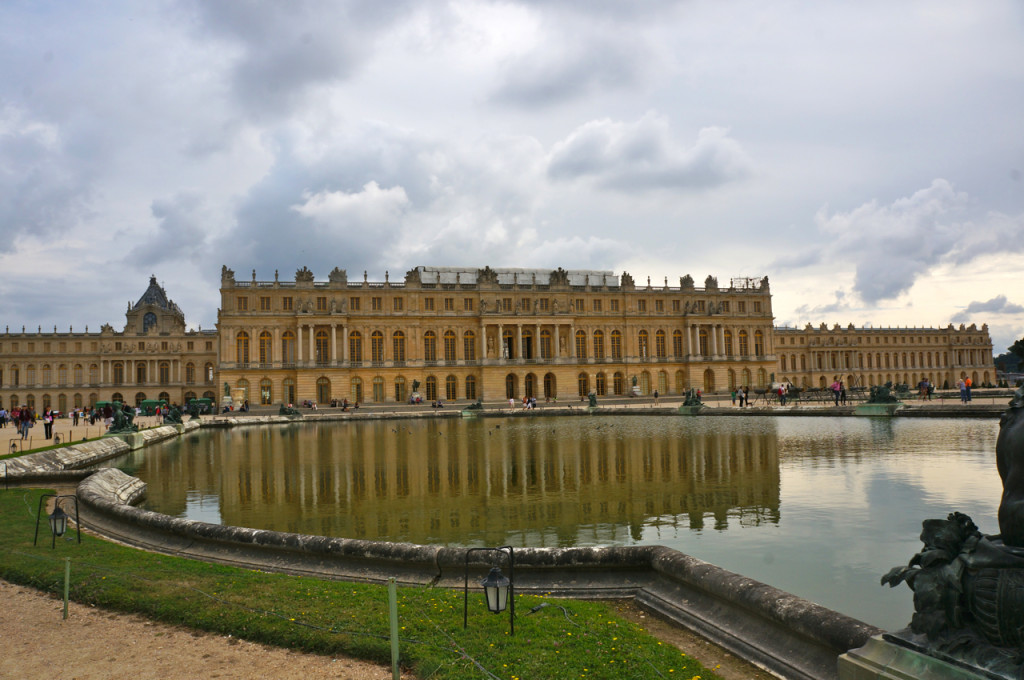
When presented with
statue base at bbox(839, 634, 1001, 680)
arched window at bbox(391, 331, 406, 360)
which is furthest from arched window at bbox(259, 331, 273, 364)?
statue base at bbox(839, 634, 1001, 680)

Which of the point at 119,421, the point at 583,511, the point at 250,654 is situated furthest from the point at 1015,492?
the point at 119,421

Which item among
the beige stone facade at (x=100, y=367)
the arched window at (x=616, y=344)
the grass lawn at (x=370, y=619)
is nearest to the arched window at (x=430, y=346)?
the arched window at (x=616, y=344)

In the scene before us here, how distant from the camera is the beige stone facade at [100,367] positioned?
8369 cm

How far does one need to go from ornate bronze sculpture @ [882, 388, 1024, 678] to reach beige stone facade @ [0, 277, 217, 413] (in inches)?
3585

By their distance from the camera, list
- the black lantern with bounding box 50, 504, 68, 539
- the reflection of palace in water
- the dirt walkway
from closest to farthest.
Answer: the dirt walkway
the black lantern with bounding box 50, 504, 68, 539
the reflection of palace in water

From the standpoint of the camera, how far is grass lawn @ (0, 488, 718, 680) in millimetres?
5133

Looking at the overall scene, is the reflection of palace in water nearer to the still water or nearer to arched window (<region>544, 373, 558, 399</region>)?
the still water

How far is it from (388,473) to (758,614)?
1282 cm

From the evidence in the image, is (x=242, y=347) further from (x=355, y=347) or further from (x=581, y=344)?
(x=581, y=344)

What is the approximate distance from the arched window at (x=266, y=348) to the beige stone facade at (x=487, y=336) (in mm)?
135

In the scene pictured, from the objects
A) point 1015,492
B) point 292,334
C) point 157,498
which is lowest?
point 157,498

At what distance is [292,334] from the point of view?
62344 millimetres

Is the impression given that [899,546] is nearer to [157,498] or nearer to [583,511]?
[583,511]

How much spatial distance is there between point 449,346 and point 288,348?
1573 centimetres
